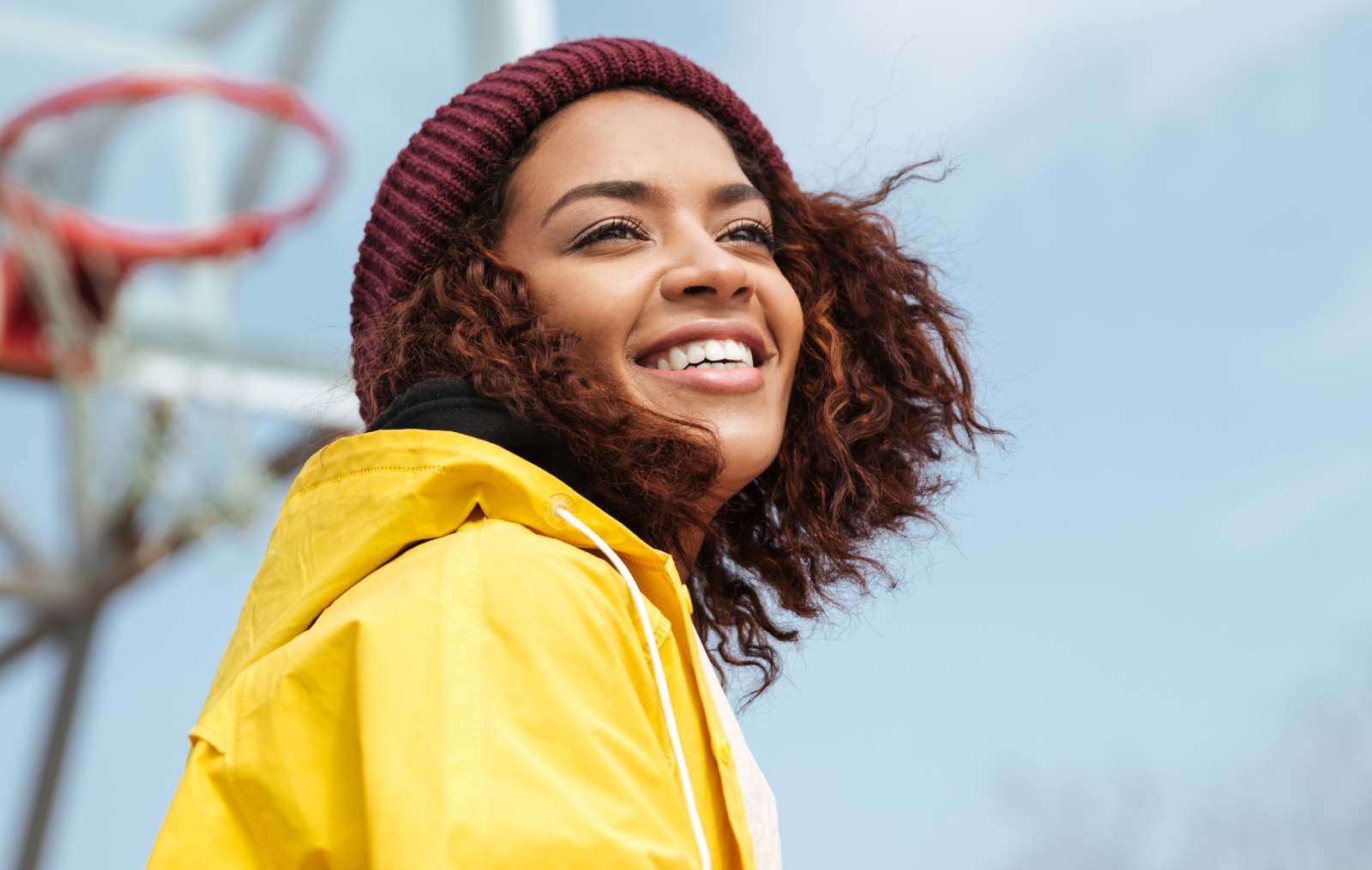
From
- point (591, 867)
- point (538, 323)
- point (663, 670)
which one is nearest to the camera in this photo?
point (591, 867)

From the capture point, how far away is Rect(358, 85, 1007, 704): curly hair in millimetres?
1780

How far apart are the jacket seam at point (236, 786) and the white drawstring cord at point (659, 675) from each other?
306 millimetres

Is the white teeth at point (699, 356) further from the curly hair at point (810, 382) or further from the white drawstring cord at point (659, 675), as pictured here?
the white drawstring cord at point (659, 675)

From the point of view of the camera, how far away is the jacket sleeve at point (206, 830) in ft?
4.02

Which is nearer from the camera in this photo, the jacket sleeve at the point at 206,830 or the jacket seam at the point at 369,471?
the jacket sleeve at the point at 206,830

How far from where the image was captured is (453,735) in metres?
1.11

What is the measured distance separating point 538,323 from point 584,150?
0.29 m

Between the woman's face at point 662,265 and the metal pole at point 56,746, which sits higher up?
the woman's face at point 662,265

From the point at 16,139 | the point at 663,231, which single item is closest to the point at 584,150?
the point at 663,231

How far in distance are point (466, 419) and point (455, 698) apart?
41cm

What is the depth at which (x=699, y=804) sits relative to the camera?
1.38 meters

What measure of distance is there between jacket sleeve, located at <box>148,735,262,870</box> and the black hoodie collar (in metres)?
0.36

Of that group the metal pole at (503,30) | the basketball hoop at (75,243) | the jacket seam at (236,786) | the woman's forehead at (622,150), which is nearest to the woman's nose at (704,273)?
the woman's forehead at (622,150)

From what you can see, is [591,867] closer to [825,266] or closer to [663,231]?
[663,231]
